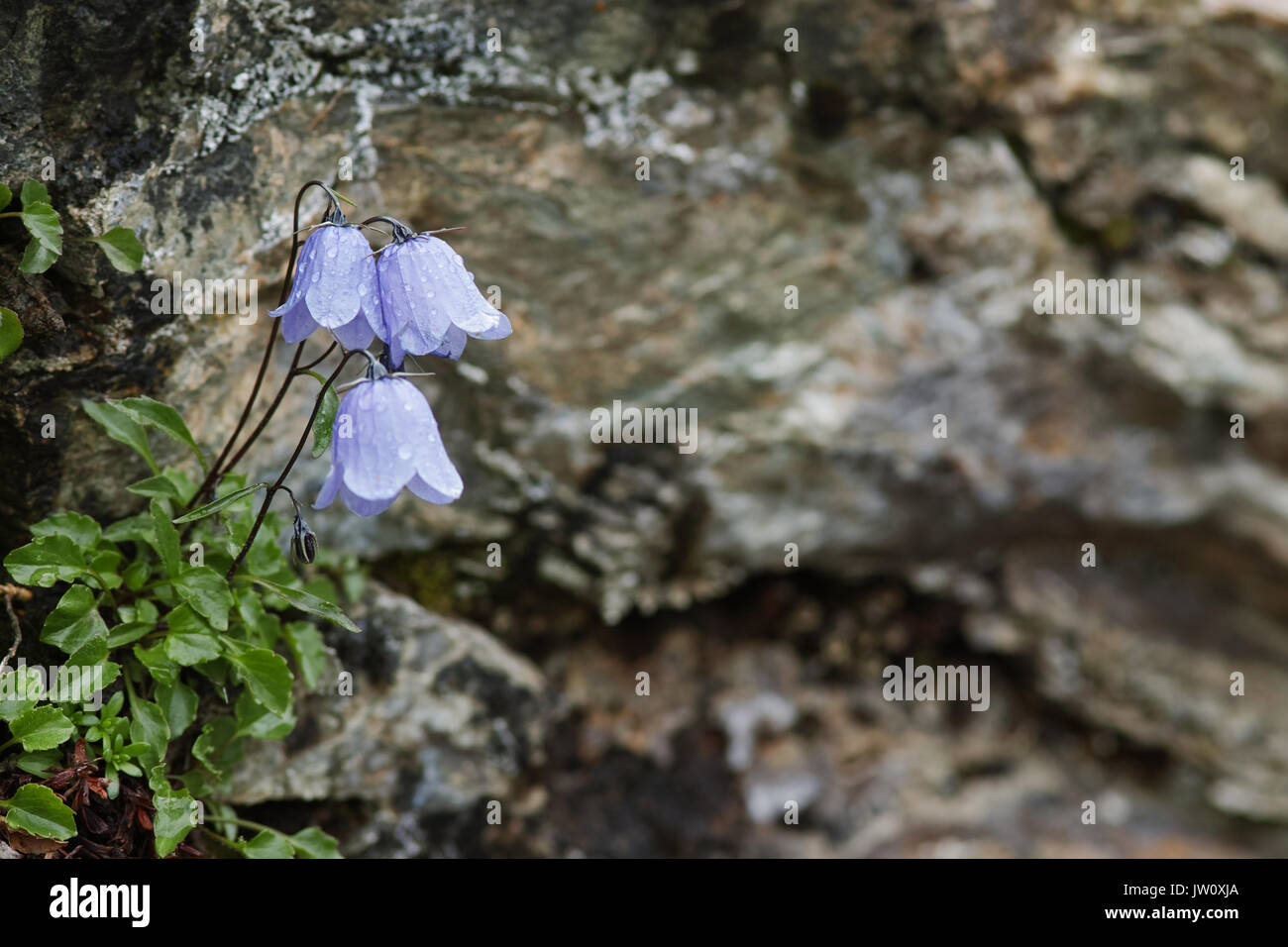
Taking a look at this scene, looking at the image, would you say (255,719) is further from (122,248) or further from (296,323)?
(122,248)

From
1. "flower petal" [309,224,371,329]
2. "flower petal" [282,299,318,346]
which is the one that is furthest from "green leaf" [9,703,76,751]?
"flower petal" [309,224,371,329]

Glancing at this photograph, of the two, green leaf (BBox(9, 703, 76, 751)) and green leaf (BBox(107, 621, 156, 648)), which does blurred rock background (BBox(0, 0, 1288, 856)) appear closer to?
green leaf (BBox(107, 621, 156, 648))

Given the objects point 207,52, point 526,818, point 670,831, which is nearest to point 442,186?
point 207,52

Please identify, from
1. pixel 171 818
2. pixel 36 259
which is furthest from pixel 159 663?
pixel 36 259

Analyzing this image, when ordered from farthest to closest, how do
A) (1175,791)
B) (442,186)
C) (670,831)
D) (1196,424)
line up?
(1175,791)
(1196,424)
(670,831)
(442,186)

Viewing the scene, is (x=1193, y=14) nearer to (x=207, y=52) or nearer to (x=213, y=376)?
(x=207, y=52)
